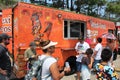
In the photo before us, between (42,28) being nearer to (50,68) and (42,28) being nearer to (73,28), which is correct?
(73,28)

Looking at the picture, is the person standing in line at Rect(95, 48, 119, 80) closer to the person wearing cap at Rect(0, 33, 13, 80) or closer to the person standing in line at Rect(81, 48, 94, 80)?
the person wearing cap at Rect(0, 33, 13, 80)

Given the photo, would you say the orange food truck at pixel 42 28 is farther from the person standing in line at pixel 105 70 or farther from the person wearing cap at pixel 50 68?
the person standing in line at pixel 105 70

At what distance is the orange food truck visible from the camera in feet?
35.9

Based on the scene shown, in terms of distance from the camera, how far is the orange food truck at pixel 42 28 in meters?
10.9

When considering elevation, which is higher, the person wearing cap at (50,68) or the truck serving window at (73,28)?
the person wearing cap at (50,68)

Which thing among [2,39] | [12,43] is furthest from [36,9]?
[2,39]

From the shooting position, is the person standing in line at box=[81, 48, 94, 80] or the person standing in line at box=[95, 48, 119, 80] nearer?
the person standing in line at box=[95, 48, 119, 80]

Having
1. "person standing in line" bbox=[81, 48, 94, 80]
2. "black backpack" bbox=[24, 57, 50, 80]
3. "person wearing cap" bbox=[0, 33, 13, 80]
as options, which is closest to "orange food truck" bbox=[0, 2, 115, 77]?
"person standing in line" bbox=[81, 48, 94, 80]

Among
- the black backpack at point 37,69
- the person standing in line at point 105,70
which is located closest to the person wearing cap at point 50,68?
the black backpack at point 37,69

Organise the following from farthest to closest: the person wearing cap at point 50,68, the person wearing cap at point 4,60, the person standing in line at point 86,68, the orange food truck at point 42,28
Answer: the orange food truck at point 42,28 < the person standing in line at point 86,68 < the person wearing cap at point 4,60 < the person wearing cap at point 50,68

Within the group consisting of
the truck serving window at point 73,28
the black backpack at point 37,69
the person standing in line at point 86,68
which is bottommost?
the person standing in line at point 86,68

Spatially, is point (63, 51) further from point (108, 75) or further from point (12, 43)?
point (108, 75)

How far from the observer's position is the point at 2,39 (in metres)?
7.11

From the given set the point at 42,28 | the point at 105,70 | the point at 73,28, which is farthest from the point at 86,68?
the point at 73,28
